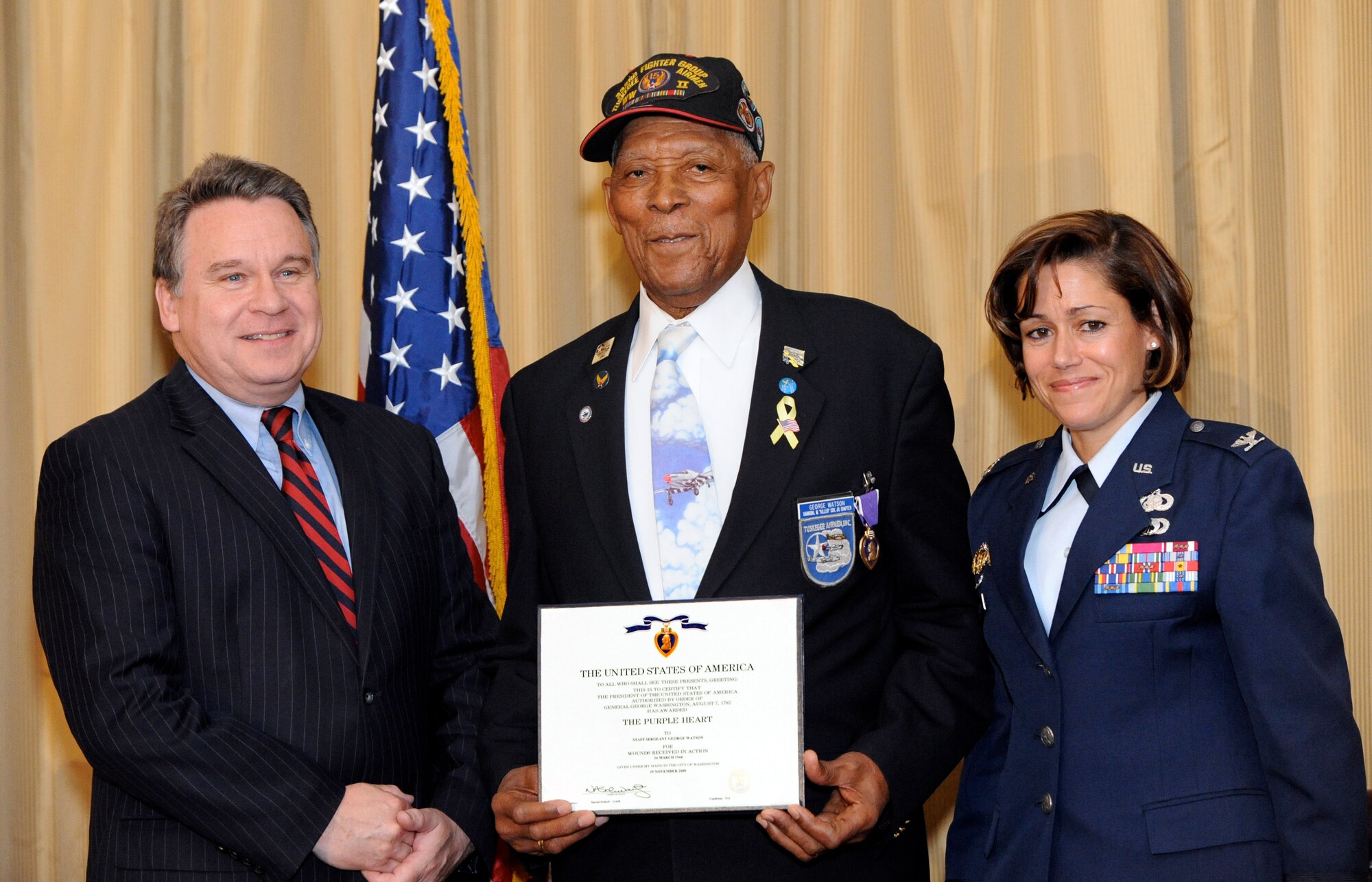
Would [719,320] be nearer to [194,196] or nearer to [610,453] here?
[610,453]

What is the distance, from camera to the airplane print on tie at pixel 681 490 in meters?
2.38

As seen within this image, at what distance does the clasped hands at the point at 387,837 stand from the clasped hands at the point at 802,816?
194 millimetres

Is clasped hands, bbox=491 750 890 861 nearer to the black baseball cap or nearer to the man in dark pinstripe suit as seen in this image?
the man in dark pinstripe suit

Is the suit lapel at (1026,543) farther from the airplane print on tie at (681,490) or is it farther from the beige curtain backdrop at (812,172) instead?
the beige curtain backdrop at (812,172)

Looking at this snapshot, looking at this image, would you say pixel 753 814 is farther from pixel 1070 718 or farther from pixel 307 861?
pixel 307 861

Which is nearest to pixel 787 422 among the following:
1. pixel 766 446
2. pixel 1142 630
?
pixel 766 446

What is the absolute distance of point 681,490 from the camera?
242cm

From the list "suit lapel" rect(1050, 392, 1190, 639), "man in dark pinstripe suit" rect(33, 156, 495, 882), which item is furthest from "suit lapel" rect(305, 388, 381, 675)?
"suit lapel" rect(1050, 392, 1190, 639)

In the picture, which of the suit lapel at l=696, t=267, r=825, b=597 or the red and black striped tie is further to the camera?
the red and black striped tie

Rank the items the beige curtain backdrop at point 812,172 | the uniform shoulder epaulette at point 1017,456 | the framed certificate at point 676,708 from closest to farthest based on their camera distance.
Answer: the framed certificate at point 676,708 < the uniform shoulder epaulette at point 1017,456 < the beige curtain backdrop at point 812,172

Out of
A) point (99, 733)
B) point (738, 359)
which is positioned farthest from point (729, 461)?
point (99, 733)

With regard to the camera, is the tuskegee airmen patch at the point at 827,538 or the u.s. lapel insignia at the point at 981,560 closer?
the tuskegee airmen patch at the point at 827,538
